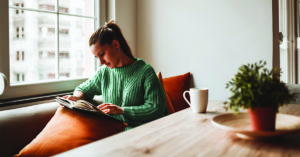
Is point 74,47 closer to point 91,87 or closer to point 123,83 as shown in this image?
point 91,87

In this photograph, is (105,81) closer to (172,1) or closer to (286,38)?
(172,1)

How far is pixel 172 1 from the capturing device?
2.74 m

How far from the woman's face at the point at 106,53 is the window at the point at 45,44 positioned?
0.53m

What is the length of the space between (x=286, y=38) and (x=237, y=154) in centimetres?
317

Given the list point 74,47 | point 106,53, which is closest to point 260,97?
point 106,53

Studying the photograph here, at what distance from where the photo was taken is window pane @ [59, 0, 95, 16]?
7.61 feet

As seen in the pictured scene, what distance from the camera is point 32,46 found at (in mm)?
2131

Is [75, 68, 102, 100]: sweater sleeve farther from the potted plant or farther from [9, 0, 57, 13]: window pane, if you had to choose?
the potted plant

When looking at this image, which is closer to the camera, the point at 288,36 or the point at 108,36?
the point at 108,36

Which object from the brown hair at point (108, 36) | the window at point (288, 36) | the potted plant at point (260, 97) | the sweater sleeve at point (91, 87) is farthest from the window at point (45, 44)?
the window at point (288, 36)

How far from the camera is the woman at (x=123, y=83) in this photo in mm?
1777

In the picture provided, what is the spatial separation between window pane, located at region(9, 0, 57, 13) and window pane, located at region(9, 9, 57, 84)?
0.14 ft

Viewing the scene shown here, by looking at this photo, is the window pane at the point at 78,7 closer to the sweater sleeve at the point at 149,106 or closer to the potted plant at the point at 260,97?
the sweater sleeve at the point at 149,106

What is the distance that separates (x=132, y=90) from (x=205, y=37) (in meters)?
1.03
